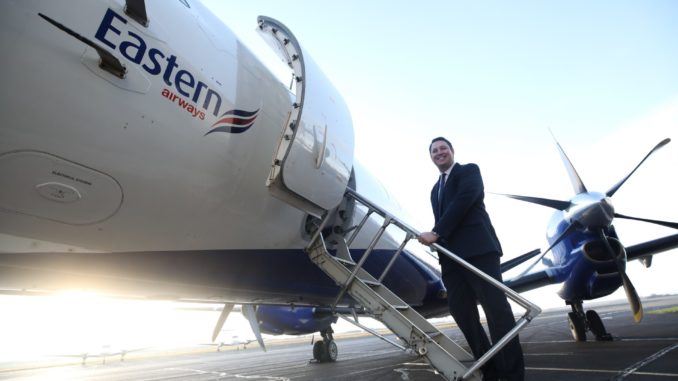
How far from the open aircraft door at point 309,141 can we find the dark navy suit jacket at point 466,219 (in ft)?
3.89

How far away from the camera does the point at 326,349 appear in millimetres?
11945

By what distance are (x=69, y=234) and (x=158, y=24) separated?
1.57m

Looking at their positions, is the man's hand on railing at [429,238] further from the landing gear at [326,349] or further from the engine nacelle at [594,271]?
the landing gear at [326,349]

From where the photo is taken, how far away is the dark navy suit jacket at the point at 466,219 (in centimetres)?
360

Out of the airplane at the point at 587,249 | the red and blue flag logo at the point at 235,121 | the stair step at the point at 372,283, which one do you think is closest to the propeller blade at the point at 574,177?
the airplane at the point at 587,249

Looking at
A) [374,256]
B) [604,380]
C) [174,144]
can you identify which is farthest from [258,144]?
[604,380]

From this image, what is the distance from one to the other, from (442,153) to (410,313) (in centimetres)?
183

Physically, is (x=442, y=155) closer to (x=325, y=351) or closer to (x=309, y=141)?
(x=309, y=141)

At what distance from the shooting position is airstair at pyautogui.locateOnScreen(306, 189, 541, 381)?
3184 mm

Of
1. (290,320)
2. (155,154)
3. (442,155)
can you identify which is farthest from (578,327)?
(155,154)

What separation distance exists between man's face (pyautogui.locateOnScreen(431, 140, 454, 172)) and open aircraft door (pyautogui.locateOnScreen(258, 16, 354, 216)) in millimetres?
985

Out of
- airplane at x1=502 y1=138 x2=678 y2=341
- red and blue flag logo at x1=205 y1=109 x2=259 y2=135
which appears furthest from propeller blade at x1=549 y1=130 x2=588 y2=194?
red and blue flag logo at x1=205 y1=109 x2=259 y2=135

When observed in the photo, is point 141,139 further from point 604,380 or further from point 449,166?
point 604,380

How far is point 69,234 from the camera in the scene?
2410 mm
